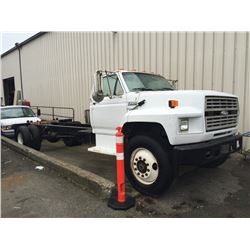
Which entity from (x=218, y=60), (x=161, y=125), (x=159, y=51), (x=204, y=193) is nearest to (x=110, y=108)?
(x=161, y=125)

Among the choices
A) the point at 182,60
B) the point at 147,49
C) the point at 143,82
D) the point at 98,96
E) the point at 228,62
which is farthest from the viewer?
the point at 147,49

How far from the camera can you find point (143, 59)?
836cm

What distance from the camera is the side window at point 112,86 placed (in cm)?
465

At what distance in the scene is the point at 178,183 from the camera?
4547 mm

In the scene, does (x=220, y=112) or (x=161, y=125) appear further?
(x=220, y=112)

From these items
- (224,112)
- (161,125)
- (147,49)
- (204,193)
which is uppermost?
(147,49)

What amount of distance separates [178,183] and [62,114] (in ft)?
34.4

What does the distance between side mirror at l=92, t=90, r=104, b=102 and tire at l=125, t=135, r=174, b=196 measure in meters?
1.34

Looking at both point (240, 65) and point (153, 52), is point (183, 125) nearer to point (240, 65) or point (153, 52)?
point (240, 65)

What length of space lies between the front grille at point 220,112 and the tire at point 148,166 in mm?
876

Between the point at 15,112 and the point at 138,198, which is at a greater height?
the point at 15,112

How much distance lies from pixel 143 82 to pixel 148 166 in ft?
5.95

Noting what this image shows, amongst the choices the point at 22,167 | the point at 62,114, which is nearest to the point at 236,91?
the point at 22,167

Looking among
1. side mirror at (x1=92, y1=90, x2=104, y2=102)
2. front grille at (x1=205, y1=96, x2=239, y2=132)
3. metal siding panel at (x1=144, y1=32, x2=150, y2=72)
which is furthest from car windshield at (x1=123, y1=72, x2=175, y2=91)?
metal siding panel at (x1=144, y1=32, x2=150, y2=72)
